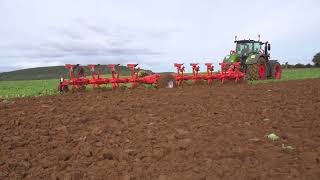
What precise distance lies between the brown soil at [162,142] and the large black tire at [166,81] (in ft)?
19.9

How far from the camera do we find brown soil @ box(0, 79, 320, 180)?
4957 mm

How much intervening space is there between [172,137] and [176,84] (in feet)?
31.6

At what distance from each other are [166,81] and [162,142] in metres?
9.43

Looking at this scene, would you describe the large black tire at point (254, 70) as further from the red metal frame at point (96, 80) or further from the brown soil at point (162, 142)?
the brown soil at point (162, 142)

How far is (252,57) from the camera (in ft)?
67.3

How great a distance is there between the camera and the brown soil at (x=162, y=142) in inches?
195

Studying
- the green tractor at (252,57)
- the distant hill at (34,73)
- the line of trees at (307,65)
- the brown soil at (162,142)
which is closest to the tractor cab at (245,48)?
the green tractor at (252,57)

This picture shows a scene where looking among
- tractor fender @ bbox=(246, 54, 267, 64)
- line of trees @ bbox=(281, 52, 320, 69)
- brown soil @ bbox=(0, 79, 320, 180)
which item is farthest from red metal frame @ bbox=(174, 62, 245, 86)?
line of trees @ bbox=(281, 52, 320, 69)

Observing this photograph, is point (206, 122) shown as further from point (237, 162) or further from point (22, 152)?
point (22, 152)

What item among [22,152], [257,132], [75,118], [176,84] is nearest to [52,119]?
[75,118]

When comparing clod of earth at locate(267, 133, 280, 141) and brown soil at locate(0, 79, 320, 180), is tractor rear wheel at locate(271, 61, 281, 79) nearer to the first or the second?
brown soil at locate(0, 79, 320, 180)

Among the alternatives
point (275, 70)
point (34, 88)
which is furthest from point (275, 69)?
point (34, 88)

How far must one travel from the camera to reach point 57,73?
216 feet

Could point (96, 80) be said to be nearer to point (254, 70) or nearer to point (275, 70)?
point (254, 70)
